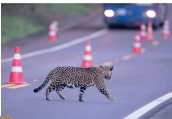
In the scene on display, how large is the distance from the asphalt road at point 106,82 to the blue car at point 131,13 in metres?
1.00

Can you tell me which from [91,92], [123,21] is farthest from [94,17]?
[91,92]

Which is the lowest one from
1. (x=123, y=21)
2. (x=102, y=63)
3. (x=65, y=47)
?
(x=102, y=63)

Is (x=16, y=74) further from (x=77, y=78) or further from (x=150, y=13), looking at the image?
(x=150, y=13)

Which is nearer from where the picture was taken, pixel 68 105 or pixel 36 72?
pixel 68 105

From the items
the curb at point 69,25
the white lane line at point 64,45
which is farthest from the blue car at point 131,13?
the curb at point 69,25

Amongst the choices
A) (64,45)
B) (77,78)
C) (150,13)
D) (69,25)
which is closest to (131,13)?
(150,13)

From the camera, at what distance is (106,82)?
10.6m

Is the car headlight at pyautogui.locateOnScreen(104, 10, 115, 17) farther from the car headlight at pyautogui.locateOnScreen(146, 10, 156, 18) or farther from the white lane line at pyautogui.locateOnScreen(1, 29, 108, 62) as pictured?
the car headlight at pyautogui.locateOnScreen(146, 10, 156, 18)

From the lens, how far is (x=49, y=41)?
21.6 m

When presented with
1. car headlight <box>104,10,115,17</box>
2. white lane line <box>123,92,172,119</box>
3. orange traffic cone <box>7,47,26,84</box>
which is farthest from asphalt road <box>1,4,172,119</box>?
car headlight <box>104,10,115,17</box>

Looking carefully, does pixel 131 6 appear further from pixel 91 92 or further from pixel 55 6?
pixel 91 92

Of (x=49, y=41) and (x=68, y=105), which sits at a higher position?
(x=49, y=41)

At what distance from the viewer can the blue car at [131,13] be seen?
947 inches

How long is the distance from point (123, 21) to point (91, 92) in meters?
16.1
